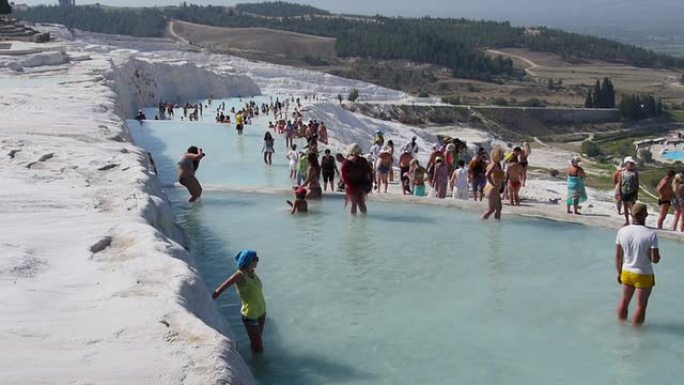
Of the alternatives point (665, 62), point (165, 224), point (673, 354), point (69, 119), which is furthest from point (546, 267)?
point (665, 62)

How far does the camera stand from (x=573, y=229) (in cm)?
854

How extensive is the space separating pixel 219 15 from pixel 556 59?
66035 mm

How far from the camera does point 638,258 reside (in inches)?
219

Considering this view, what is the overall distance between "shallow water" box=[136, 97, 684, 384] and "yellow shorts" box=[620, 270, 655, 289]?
302 mm

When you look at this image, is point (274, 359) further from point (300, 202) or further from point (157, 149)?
point (157, 149)

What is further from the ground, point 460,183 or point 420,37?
point 460,183

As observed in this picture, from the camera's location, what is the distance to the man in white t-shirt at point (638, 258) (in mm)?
5508

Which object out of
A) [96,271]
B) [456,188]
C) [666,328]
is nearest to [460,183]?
[456,188]

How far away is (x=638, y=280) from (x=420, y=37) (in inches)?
4439

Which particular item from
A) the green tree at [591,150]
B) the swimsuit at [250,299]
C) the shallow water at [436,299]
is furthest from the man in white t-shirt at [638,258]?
the green tree at [591,150]

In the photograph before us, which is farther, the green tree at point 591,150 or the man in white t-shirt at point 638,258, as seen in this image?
the green tree at point 591,150

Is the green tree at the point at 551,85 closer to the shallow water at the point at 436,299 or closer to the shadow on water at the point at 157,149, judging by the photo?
the shadow on water at the point at 157,149

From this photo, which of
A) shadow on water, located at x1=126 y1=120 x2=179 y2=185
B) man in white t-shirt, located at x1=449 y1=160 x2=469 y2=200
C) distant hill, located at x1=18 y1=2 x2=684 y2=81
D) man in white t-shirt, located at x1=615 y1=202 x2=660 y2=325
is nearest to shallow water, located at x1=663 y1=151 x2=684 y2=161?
distant hill, located at x1=18 y1=2 x2=684 y2=81

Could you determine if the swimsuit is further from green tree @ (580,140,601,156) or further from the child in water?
green tree @ (580,140,601,156)
